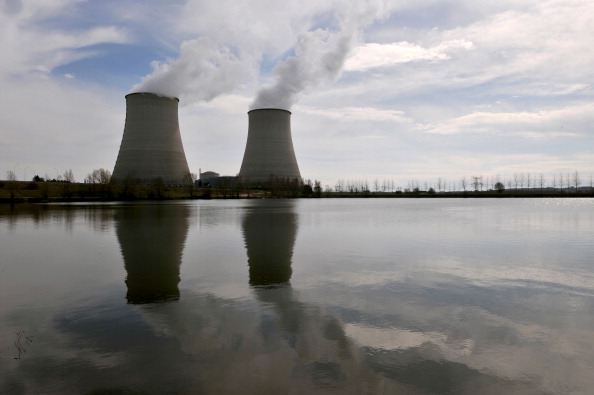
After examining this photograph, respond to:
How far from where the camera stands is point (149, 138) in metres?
42.0

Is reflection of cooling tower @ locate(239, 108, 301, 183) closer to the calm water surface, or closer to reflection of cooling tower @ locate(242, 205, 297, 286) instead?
reflection of cooling tower @ locate(242, 205, 297, 286)

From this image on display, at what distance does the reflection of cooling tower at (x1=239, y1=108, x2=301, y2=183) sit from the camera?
47594 mm

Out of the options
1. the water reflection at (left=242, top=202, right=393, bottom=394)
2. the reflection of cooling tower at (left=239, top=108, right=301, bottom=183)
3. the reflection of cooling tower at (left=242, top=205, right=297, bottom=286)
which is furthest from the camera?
the reflection of cooling tower at (left=239, top=108, right=301, bottom=183)

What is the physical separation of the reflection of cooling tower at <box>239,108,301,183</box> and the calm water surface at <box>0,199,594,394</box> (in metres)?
39.7

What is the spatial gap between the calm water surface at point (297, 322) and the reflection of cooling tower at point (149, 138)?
35044 millimetres

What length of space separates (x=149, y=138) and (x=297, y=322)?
41.0 m

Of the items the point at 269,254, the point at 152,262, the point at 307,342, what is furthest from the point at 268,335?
the point at 269,254

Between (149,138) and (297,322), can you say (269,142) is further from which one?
(297,322)

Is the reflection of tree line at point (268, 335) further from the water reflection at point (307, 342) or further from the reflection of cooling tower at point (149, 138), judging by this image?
the reflection of cooling tower at point (149, 138)

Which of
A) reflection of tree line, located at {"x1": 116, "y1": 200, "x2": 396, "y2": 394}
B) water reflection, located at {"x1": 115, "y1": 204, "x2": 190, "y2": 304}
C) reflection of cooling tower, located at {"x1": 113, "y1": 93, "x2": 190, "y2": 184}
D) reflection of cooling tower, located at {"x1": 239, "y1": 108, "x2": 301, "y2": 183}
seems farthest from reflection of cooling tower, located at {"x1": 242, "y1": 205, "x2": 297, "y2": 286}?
reflection of cooling tower, located at {"x1": 239, "y1": 108, "x2": 301, "y2": 183}

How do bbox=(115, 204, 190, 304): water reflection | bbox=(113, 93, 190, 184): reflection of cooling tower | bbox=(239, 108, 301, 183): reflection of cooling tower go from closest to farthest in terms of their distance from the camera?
bbox=(115, 204, 190, 304): water reflection → bbox=(113, 93, 190, 184): reflection of cooling tower → bbox=(239, 108, 301, 183): reflection of cooling tower

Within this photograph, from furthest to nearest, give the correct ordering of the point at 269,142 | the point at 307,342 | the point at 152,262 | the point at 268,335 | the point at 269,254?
the point at 269,142 < the point at 269,254 < the point at 152,262 < the point at 268,335 < the point at 307,342

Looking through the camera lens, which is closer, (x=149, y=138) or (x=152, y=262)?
(x=152, y=262)

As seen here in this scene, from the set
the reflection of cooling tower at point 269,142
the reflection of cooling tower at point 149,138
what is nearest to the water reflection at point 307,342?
the reflection of cooling tower at point 149,138
